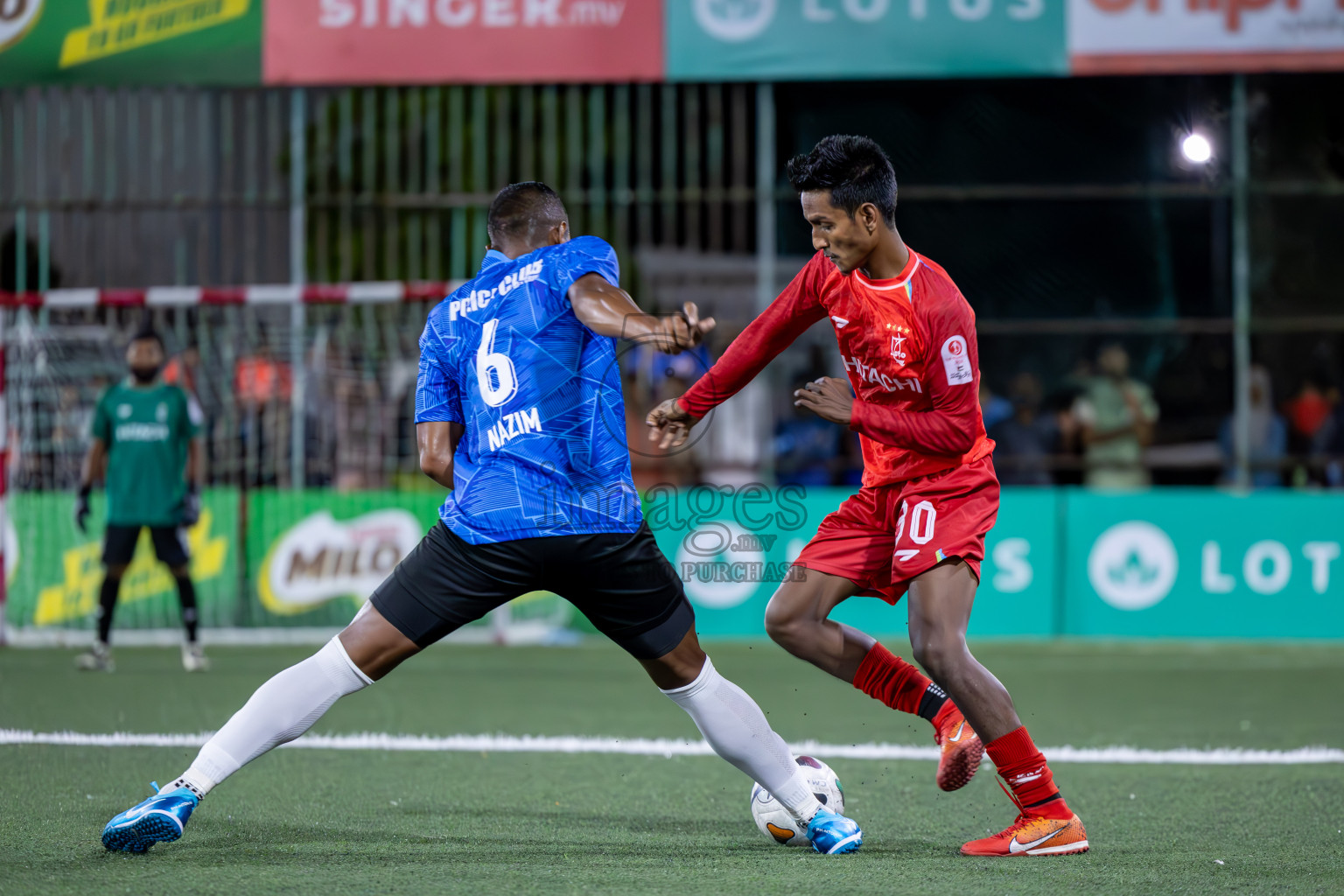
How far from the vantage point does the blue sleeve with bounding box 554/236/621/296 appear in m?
4.41

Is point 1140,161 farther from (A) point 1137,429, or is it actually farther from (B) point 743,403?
(B) point 743,403

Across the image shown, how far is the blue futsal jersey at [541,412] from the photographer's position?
4.43m

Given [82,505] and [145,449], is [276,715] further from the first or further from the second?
[82,505]

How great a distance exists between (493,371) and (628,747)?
2.97 metres

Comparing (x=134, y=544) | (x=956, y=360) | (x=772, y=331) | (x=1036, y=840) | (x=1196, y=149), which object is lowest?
(x=1036, y=840)

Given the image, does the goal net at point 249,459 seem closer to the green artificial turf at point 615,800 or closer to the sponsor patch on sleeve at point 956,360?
the green artificial turf at point 615,800

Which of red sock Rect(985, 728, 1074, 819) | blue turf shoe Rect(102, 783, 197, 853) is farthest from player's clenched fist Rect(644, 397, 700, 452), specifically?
blue turf shoe Rect(102, 783, 197, 853)

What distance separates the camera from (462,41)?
1330 centimetres

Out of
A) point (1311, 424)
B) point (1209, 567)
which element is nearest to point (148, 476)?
point (1209, 567)

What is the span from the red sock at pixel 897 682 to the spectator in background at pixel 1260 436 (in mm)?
9395

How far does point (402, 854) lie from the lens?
471 cm

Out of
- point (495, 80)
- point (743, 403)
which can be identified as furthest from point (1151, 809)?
point (495, 80)

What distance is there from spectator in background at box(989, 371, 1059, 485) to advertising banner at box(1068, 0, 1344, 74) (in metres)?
2.91

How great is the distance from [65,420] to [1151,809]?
9.21 metres
